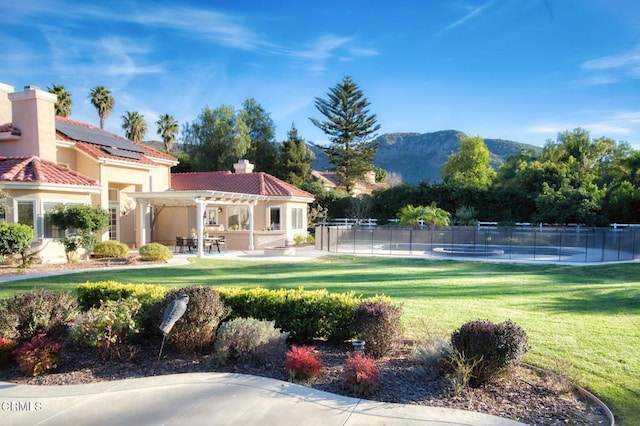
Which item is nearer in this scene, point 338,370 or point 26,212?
point 338,370

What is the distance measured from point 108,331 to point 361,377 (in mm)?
3545

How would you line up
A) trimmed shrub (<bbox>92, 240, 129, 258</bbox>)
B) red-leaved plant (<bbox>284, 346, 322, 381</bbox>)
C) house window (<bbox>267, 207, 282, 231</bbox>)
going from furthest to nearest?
1. house window (<bbox>267, 207, 282, 231</bbox>)
2. trimmed shrub (<bbox>92, 240, 129, 258</bbox>)
3. red-leaved plant (<bbox>284, 346, 322, 381</bbox>)

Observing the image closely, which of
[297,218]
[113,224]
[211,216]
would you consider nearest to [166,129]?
[211,216]

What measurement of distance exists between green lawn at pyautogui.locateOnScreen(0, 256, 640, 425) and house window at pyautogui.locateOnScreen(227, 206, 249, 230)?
916 centimetres

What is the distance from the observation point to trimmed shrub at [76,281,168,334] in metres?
6.59

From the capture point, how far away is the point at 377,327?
6.03m

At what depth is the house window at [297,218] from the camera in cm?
2948

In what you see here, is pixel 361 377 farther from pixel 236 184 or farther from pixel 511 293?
pixel 236 184

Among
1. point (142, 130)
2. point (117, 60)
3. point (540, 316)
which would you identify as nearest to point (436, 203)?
point (117, 60)

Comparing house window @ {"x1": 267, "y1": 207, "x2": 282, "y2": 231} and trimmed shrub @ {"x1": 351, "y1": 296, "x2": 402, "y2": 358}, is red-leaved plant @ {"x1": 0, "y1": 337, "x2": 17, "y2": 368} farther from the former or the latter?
house window @ {"x1": 267, "y1": 207, "x2": 282, "y2": 231}

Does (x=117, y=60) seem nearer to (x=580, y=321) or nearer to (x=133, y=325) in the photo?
(x=133, y=325)

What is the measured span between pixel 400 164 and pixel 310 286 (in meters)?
101

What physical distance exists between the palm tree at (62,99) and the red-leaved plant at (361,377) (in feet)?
146

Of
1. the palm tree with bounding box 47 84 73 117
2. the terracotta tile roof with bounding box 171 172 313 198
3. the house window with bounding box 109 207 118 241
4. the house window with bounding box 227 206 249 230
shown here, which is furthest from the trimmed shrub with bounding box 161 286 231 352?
the palm tree with bounding box 47 84 73 117
